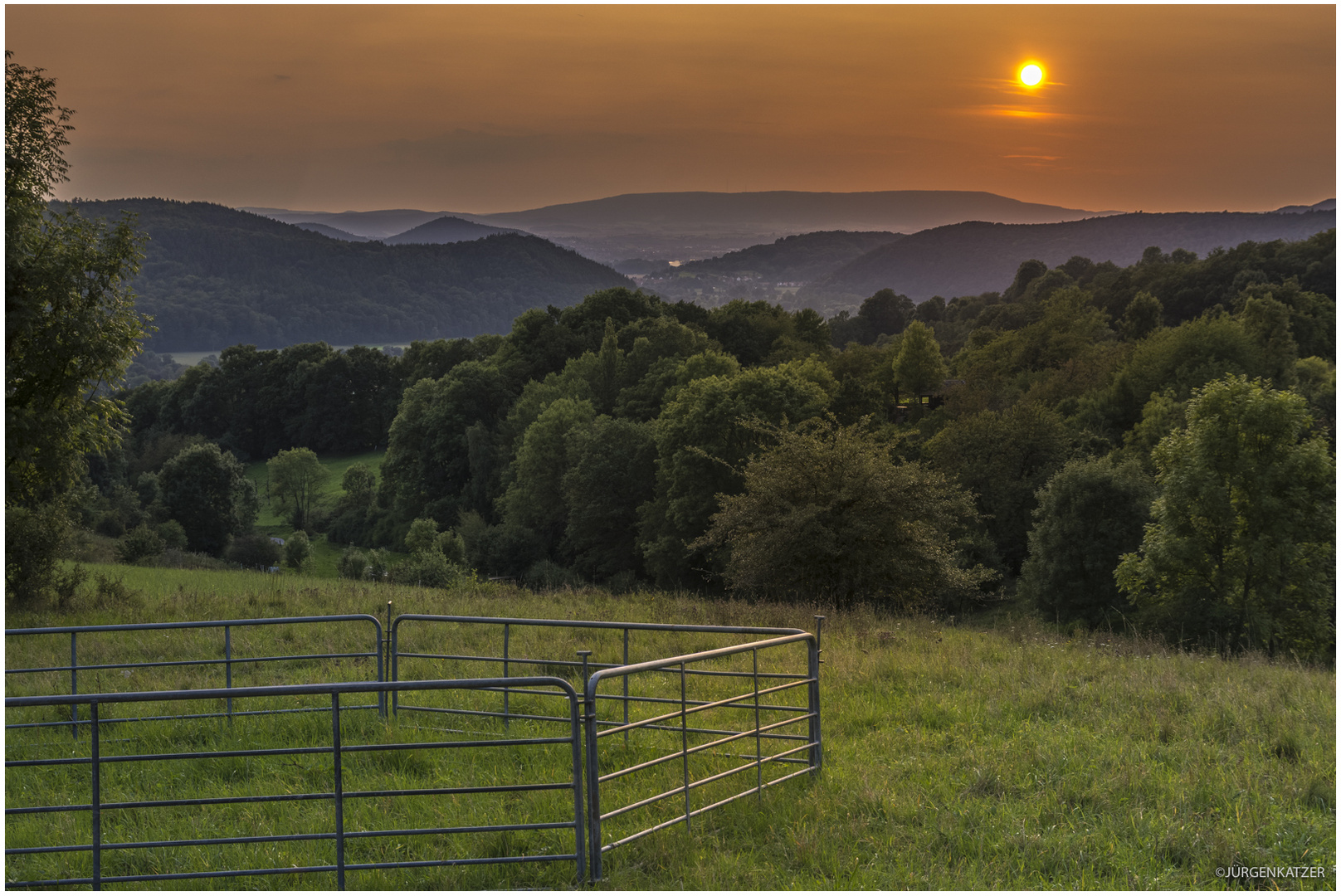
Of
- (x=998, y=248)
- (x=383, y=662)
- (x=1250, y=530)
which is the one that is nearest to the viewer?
(x=383, y=662)

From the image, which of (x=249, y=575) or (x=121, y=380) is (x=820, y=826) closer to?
(x=121, y=380)

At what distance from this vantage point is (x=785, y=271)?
16238 centimetres

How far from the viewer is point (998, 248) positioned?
511ft

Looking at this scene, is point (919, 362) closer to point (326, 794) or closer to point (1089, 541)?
point (1089, 541)

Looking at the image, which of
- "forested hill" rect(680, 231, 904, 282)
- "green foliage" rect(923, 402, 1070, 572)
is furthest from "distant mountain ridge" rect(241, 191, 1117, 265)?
"green foliage" rect(923, 402, 1070, 572)

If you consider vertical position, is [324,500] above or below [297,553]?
above

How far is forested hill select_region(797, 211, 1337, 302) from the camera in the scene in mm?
132500

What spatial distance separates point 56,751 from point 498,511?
56657 millimetres

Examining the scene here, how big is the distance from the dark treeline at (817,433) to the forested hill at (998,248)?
126 feet

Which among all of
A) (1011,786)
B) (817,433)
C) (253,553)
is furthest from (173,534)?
(1011,786)

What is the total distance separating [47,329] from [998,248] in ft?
515

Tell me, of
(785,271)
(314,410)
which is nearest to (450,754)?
(314,410)

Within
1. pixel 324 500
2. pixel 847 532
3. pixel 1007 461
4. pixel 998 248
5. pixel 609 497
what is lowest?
pixel 324 500

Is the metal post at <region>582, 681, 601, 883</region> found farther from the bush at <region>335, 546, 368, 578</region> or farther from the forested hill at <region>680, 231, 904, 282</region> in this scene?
the forested hill at <region>680, 231, 904, 282</region>
